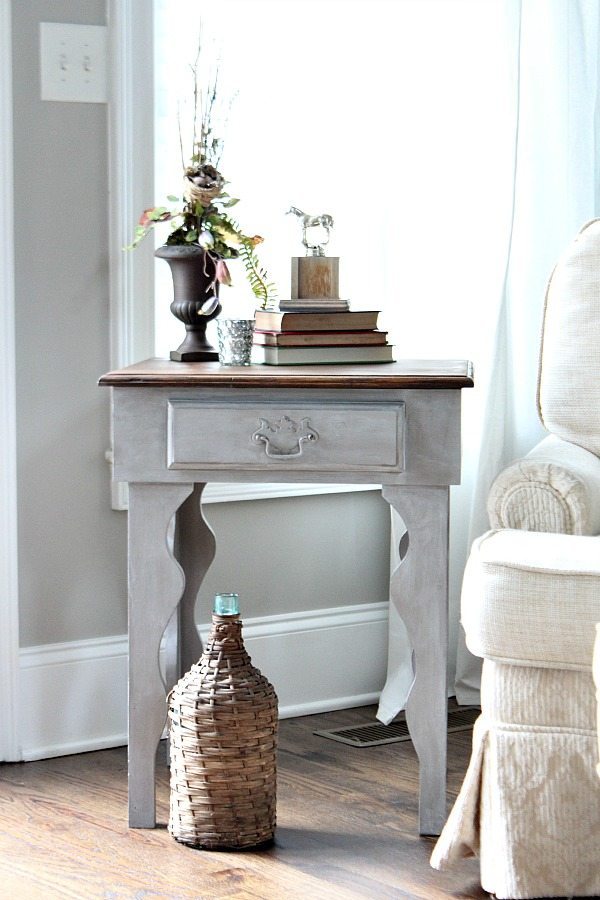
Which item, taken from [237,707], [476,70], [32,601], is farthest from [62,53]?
[237,707]

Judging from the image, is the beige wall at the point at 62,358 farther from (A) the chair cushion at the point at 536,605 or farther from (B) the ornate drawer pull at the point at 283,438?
(A) the chair cushion at the point at 536,605

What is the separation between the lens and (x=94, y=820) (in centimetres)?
212

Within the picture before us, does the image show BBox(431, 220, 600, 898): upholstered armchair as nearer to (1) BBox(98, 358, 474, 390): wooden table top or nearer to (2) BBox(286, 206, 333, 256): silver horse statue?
(1) BBox(98, 358, 474, 390): wooden table top

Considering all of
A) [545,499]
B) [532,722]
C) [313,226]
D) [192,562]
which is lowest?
[532,722]

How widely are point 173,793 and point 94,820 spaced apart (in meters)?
0.18

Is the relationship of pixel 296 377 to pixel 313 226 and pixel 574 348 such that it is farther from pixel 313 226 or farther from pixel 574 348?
pixel 574 348

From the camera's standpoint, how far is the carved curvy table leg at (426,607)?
1.98m

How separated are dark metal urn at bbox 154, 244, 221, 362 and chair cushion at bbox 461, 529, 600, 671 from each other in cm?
69

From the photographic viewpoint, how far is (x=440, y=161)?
273 cm

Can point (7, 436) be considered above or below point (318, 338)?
below

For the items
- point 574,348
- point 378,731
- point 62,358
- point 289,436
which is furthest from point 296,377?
point 378,731

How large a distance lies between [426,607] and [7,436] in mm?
883

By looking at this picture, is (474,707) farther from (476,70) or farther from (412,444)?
(476,70)

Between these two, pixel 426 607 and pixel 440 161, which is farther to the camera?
pixel 440 161
